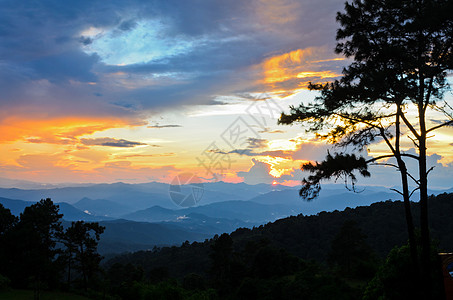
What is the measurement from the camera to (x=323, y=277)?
3039 centimetres

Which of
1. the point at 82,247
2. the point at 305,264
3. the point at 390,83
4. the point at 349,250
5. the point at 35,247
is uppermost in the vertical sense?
the point at 390,83

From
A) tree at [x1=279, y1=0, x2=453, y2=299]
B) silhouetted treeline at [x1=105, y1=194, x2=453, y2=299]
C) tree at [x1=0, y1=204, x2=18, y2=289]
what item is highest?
tree at [x1=279, y1=0, x2=453, y2=299]

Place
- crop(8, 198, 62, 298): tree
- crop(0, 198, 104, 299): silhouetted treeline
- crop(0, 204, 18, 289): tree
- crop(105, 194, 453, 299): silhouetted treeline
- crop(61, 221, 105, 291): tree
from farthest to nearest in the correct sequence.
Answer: crop(61, 221, 105, 291): tree < crop(0, 204, 18, 289): tree < crop(0, 198, 104, 299): silhouetted treeline < crop(8, 198, 62, 298): tree < crop(105, 194, 453, 299): silhouetted treeline

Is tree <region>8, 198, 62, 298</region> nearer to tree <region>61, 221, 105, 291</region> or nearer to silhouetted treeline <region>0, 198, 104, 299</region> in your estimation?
silhouetted treeline <region>0, 198, 104, 299</region>

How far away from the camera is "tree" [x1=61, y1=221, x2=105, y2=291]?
34.2 meters

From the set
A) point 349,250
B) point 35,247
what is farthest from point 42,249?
point 349,250

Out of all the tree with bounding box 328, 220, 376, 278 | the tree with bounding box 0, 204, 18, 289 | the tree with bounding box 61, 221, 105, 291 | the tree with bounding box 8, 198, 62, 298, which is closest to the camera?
the tree with bounding box 8, 198, 62, 298

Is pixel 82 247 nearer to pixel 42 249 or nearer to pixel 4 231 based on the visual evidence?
pixel 42 249

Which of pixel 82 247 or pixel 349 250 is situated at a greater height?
pixel 82 247

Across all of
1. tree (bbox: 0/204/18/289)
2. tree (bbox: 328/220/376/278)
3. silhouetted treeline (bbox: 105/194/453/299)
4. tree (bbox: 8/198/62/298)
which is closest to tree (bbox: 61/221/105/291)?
tree (bbox: 8/198/62/298)

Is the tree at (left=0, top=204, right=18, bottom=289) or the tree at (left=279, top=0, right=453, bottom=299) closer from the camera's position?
the tree at (left=279, top=0, right=453, bottom=299)

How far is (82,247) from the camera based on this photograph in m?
35.4

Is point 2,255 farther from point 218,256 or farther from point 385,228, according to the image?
point 385,228

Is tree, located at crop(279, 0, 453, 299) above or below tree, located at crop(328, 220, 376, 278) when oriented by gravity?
above
